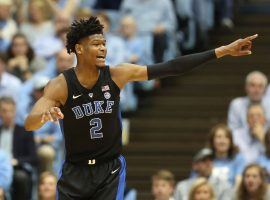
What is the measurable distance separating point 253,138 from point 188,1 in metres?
3.31

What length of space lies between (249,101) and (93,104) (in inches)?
171

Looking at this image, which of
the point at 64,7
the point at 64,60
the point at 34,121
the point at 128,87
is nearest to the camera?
the point at 34,121

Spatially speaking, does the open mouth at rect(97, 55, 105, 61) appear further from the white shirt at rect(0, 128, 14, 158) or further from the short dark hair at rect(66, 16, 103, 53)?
the white shirt at rect(0, 128, 14, 158)

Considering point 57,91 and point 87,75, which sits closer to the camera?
point 57,91

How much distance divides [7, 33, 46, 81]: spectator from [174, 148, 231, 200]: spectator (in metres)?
2.91

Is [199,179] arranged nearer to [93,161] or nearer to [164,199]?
[164,199]

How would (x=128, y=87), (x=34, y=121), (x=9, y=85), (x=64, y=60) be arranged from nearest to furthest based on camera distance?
(x=34, y=121)
(x=64, y=60)
(x=9, y=85)
(x=128, y=87)

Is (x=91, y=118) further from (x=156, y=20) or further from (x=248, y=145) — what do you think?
(x=156, y=20)

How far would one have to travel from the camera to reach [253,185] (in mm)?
9859

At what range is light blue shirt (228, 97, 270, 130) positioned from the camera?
1124 centimetres

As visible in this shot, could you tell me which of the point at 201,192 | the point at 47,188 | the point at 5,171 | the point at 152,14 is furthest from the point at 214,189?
the point at 152,14

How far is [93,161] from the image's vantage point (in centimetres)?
738

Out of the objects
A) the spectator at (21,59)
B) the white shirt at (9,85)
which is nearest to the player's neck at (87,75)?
the white shirt at (9,85)

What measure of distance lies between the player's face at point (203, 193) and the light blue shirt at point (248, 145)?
997mm
